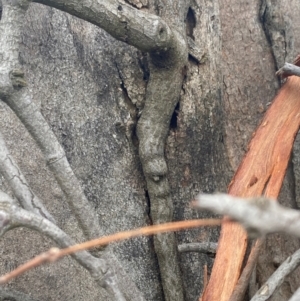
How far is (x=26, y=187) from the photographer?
2.74ft

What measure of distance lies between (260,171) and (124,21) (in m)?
0.34

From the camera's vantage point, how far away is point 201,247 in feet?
3.39

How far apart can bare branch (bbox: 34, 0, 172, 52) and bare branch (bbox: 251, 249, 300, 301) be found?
41 centimetres

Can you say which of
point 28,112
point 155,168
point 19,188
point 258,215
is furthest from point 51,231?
point 258,215

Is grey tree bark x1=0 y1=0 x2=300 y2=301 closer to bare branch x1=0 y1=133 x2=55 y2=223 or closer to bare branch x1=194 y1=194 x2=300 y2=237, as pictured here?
bare branch x1=0 y1=133 x2=55 y2=223

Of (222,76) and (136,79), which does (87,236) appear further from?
(222,76)

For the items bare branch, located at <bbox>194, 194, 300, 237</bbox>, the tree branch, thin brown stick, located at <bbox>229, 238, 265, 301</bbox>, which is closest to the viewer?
bare branch, located at <bbox>194, 194, 300, 237</bbox>

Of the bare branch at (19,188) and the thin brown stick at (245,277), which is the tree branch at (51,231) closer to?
the bare branch at (19,188)

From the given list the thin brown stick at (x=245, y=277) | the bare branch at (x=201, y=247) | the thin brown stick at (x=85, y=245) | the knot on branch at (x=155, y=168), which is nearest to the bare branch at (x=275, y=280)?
the thin brown stick at (x=245, y=277)

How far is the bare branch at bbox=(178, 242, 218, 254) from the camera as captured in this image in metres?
1.03

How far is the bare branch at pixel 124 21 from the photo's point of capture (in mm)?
927

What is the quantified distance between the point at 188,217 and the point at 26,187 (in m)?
0.38

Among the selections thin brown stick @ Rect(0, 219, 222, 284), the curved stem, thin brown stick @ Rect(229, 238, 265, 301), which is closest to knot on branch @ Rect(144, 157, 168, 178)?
the curved stem

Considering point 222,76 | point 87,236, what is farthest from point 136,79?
point 87,236
